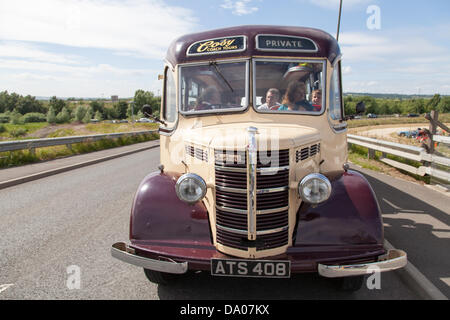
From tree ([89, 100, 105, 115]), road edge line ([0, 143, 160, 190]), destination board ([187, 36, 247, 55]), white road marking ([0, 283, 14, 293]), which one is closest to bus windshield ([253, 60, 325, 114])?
destination board ([187, 36, 247, 55])

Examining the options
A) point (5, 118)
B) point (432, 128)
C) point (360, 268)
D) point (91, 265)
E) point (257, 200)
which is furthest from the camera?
point (5, 118)

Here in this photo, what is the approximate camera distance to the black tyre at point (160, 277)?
3.29 metres

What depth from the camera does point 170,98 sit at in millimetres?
4543

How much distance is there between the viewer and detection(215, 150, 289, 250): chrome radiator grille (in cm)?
291

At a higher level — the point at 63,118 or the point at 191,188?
the point at 63,118

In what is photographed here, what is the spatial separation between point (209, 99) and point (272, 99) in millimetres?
783

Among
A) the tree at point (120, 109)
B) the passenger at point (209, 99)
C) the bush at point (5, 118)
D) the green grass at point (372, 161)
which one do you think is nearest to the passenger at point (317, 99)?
the passenger at point (209, 99)

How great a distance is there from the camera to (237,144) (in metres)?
2.90

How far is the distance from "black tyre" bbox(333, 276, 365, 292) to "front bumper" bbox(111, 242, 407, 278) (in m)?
0.34

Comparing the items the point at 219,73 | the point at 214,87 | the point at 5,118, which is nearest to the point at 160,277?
the point at 214,87

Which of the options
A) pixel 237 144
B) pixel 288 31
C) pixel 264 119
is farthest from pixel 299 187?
pixel 288 31

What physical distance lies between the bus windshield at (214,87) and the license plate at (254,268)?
5.96ft

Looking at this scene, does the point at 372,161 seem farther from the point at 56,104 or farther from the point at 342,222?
the point at 56,104
